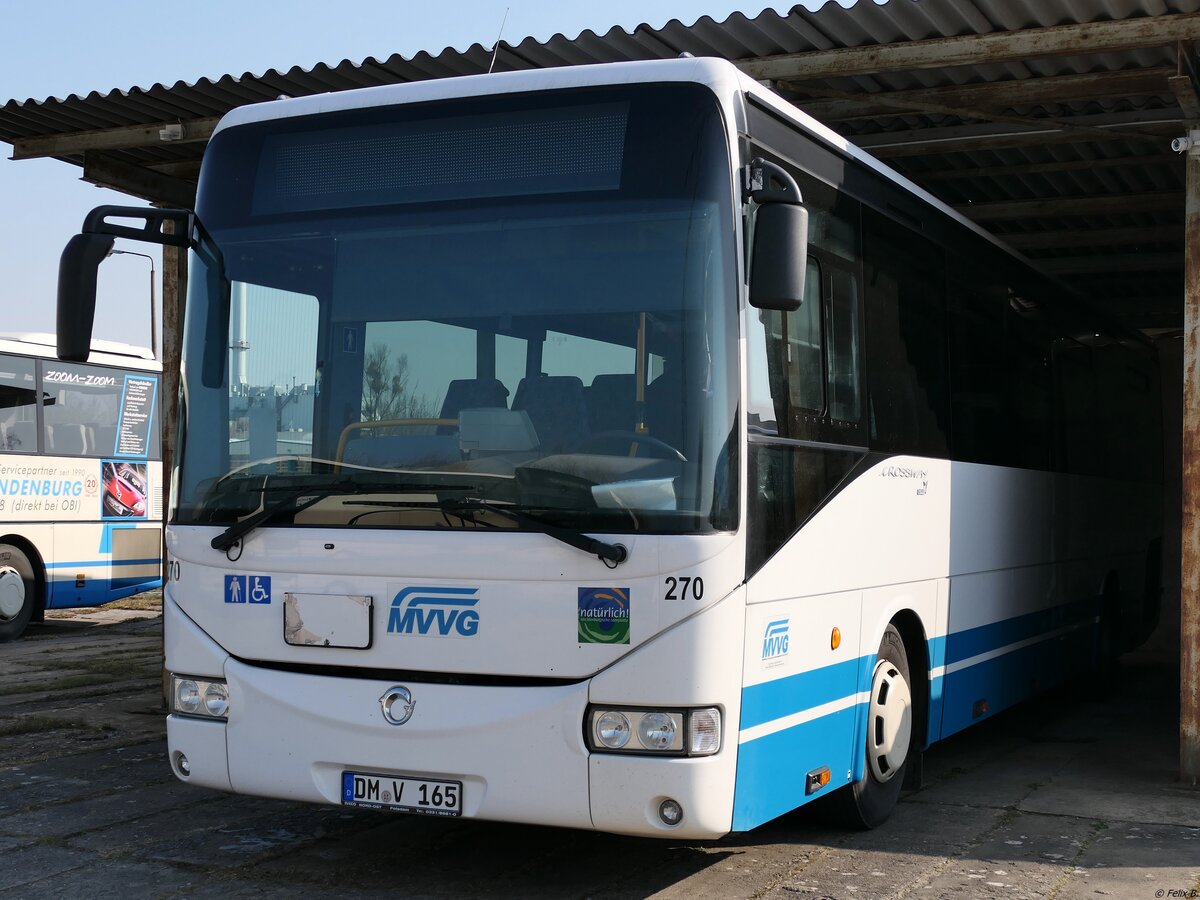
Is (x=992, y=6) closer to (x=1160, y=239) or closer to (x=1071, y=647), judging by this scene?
(x=1071, y=647)

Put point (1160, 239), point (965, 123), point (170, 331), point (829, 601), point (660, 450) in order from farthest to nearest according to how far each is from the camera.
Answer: point (1160, 239) → point (170, 331) → point (965, 123) → point (829, 601) → point (660, 450)

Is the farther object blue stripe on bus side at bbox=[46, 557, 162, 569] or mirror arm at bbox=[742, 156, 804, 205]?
blue stripe on bus side at bbox=[46, 557, 162, 569]

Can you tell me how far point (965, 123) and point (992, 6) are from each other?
2.29 m

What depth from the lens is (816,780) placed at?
576cm

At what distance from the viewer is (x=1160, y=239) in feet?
39.9

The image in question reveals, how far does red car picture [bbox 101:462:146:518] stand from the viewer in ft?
56.8

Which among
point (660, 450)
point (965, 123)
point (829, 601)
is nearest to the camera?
point (660, 450)

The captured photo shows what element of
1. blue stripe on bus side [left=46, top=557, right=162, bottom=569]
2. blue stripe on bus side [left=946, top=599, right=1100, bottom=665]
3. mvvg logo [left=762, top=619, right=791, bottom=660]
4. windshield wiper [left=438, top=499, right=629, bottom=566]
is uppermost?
windshield wiper [left=438, top=499, right=629, bottom=566]

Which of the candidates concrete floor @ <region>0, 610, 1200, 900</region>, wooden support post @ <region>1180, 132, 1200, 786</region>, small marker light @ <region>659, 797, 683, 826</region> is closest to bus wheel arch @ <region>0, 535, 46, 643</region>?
concrete floor @ <region>0, 610, 1200, 900</region>

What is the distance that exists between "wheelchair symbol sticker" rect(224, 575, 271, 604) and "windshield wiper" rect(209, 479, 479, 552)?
130 millimetres

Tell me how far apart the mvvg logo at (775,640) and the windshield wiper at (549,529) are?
0.71m

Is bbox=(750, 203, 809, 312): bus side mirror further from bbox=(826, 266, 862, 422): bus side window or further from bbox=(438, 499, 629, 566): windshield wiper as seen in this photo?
bbox=(826, 266, 862, 422): bus side window

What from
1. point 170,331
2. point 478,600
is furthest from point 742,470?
point 170,331

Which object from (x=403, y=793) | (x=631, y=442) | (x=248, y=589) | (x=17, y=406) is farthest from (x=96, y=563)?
(x=631, y=442)
